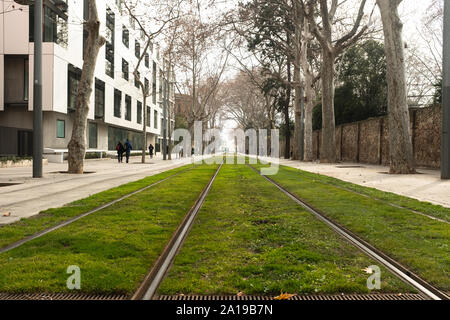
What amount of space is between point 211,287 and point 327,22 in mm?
22157

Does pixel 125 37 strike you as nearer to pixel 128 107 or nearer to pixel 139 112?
pixel 128 107

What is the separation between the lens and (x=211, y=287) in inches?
119

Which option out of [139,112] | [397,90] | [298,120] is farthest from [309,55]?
[139,112]

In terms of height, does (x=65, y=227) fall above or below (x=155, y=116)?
below

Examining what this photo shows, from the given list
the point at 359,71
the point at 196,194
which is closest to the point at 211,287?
the point at 196,194

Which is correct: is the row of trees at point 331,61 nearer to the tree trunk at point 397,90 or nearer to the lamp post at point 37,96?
the tree trunk at point 397,90

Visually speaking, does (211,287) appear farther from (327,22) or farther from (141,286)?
(327,22)

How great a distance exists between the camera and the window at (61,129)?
1131 inches

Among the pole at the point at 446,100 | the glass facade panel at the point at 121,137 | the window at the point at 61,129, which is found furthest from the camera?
the glass facade panel at the point at 121,137

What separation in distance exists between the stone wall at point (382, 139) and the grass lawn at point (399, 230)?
10.8 m

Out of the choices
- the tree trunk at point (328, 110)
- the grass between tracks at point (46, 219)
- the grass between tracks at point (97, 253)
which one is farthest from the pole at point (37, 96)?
the tree trunk at point (328, 110)

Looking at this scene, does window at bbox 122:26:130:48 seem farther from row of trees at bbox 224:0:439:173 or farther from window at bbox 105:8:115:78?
row of trees at bbox 224:0:439:173
